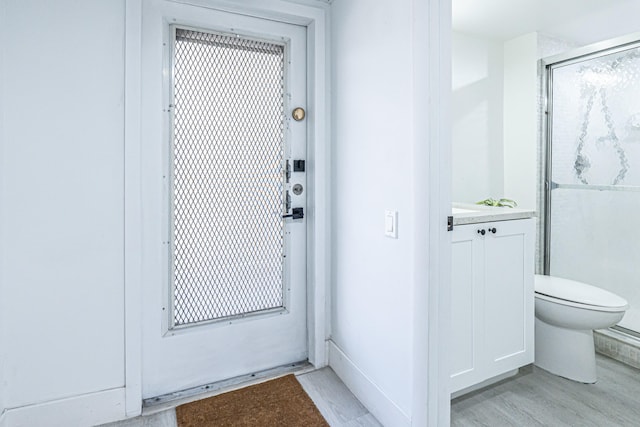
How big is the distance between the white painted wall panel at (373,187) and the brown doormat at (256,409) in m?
0.34

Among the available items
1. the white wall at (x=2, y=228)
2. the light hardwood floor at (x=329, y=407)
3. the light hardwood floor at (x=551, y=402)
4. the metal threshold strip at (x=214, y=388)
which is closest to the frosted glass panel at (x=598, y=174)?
the light hardwood floor at (x=551, y=402)

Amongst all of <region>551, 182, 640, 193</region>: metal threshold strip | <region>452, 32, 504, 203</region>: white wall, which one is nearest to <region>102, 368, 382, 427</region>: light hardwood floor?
<region>452, 32, 504, 203</region>: white wall

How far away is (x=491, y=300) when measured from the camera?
186cm

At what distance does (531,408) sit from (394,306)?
924 millimetres

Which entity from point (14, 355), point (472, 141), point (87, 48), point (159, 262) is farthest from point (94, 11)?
point (472, 141)

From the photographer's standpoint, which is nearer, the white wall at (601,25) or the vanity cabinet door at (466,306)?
the vanity cabinet door at (466,306)

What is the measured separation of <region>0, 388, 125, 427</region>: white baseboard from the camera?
1.57 metres

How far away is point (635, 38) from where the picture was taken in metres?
2.30

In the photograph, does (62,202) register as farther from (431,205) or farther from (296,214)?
(431,205)

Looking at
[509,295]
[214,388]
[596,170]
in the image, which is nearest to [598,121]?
[596,170]

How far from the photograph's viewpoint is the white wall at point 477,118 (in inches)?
113

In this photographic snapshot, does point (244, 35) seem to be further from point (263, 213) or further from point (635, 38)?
point (635, 38)

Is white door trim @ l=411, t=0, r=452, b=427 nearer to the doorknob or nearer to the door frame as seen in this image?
the door frame

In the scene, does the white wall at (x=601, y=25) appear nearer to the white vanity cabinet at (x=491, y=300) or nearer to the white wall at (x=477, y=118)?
the white wall at (x=477, y=118)
